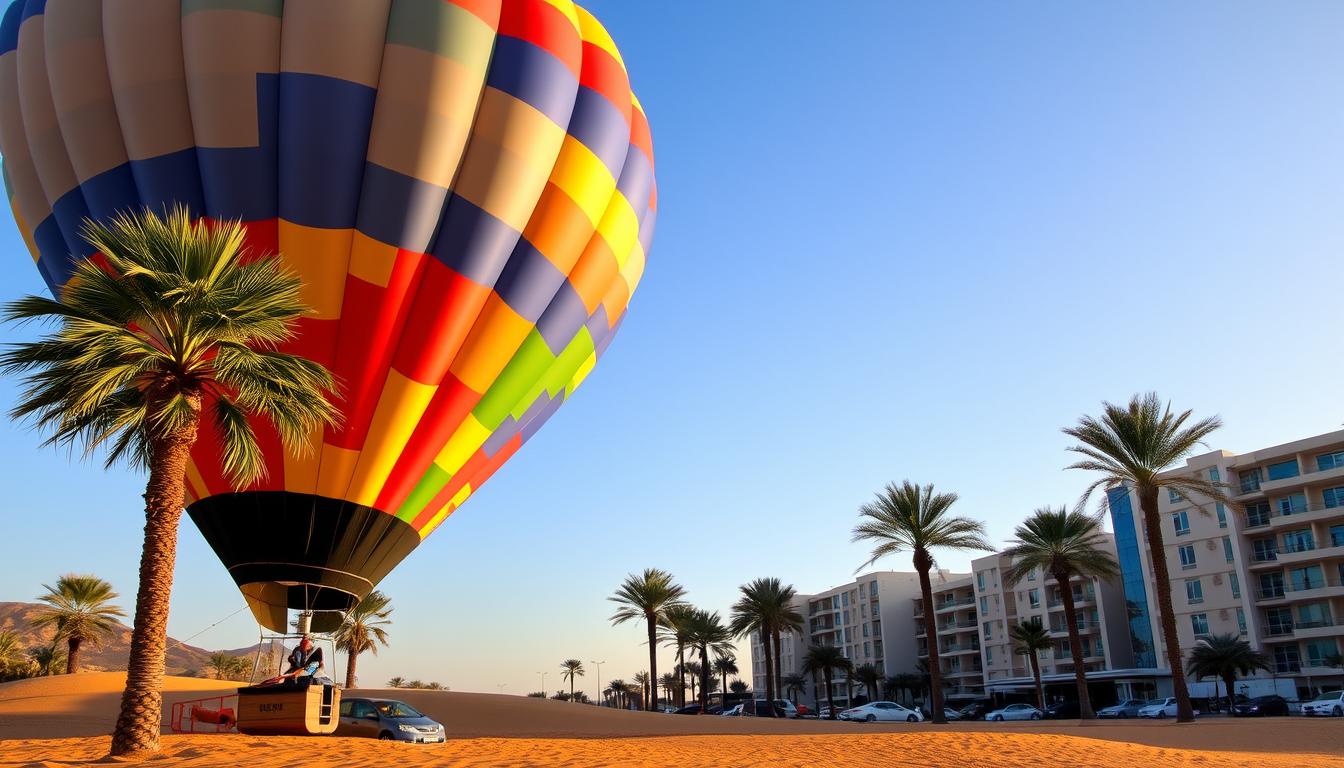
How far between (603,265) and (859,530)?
2709 cm

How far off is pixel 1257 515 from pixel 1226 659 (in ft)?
49.0

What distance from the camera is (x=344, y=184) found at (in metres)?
15.2

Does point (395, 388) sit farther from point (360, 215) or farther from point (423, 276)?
point (360, 215)

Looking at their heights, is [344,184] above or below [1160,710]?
above

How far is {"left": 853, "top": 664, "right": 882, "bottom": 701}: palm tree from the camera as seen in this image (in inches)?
3644

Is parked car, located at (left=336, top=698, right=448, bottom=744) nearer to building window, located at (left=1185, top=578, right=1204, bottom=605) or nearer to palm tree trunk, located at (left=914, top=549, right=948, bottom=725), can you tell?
palm tree trunk, located at (left=914, top=549, right=948, bottom=725)

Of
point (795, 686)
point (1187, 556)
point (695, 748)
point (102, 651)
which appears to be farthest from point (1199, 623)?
point (102, 651)

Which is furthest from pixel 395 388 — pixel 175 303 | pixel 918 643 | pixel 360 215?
pixel 918 643

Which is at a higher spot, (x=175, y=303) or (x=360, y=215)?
(x=360, y=215)

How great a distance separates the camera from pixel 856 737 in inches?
786

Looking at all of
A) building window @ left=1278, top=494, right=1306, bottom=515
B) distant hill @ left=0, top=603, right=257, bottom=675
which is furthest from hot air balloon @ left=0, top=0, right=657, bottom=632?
distant hill @ left=0, top=603, right=257, bottom=675

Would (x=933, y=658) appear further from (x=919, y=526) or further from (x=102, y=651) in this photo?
(x=102, y=651)

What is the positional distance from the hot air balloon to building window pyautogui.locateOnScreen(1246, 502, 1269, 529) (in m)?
66.3

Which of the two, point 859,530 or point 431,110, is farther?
point 859,530
